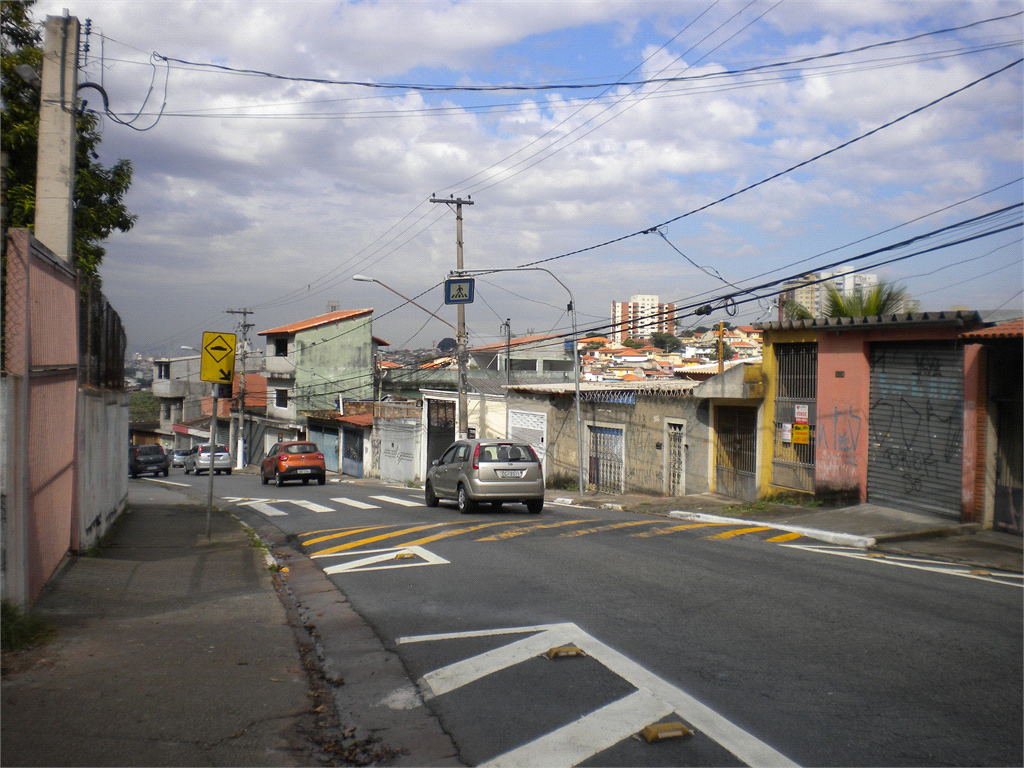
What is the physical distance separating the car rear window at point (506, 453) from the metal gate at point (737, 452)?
593 cm

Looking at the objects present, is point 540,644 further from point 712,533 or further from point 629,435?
point 629,435

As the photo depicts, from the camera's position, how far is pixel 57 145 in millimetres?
10211

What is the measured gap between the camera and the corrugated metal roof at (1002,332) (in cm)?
1228

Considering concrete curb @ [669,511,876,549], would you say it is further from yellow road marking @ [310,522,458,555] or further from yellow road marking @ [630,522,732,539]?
yellow road marking @ [310,522,458,555]

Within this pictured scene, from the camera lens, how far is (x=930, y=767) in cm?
427

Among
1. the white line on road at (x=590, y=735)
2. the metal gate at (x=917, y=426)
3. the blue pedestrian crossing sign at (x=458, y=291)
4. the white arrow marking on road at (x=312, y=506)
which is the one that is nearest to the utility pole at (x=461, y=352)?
the blue pedestrian crossing sign at (x=458, y=291)


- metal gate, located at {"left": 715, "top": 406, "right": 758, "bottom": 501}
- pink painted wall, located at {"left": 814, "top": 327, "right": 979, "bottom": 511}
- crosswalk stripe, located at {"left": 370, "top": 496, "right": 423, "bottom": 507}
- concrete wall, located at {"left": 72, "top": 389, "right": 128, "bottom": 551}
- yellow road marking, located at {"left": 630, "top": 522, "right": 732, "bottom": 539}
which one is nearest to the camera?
concrete wall, located at {"left": 72, "top": 389, "right": 128, "bottom": 551}

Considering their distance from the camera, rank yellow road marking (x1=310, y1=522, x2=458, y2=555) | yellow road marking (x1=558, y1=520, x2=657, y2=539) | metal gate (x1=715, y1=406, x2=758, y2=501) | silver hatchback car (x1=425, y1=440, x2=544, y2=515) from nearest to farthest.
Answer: yellow road marking (x1=310, y1=522, x2=458, y2=555)
yellow road marking (x1=558, y1=520, x2=657, y2=539)
silver hatchback car (x1=425, y1=440, x2=544, y2=515)
metal gate (x1=715, y1=406, x2=758, y2=501)

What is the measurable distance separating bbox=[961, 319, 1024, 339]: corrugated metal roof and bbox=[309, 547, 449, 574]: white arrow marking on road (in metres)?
9.10

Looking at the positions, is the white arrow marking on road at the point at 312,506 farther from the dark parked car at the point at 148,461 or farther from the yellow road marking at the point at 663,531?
the dark parked car at the point at 148,461

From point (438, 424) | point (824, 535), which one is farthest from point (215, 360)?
point (438, 424)

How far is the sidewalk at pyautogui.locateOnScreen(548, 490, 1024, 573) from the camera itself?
11422mm

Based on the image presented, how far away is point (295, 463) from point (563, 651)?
1044 inches

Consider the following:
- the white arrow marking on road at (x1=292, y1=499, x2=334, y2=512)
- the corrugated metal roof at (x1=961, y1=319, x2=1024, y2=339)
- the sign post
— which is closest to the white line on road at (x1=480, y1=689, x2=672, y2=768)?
the sign post
